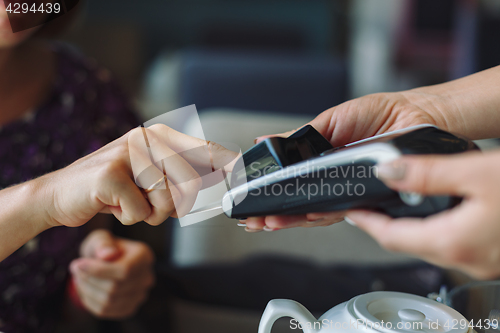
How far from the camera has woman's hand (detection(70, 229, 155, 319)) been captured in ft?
2.04

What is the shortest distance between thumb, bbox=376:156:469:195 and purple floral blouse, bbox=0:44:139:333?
1.68 ft

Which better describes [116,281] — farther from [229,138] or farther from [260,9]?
[260,9]

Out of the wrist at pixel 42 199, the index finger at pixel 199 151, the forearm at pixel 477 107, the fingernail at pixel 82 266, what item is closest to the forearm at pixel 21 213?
the wrist at pixel 42 199

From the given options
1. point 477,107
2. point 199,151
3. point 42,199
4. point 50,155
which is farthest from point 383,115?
point 50,155

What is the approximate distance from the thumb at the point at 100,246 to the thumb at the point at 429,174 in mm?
527

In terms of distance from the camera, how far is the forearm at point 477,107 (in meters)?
0.45

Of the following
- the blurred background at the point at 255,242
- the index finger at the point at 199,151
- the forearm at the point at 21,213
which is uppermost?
the index finger at the point at 199,151

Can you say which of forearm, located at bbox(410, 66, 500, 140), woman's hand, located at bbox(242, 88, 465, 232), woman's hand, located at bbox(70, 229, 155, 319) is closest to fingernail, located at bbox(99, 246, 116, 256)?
woman's hand, located at bbox(70, 229, 155, 319)

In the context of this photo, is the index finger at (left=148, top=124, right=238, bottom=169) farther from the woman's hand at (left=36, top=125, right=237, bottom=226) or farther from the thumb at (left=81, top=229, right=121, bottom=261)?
the thumb at (left=81, top=229, right=121, bottom=261)

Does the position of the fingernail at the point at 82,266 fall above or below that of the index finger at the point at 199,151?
below

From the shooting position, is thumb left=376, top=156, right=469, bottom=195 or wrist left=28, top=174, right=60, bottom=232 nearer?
thumb left=376, top=156, right=469, bottom=195

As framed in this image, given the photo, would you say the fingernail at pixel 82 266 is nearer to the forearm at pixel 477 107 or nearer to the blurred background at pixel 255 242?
the blurred background at pixel 255 242

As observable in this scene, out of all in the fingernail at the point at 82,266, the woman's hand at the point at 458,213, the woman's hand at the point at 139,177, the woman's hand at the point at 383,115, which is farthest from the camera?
the fingernail at the point at 82,266

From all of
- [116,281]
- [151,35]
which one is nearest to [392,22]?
[151,35]
